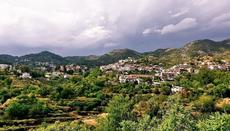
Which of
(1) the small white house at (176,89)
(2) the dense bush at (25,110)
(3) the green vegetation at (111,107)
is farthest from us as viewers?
(1) the small white house at (176,89)

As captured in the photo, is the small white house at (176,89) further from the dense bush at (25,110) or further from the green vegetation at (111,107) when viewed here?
the dense bush at (25,110)

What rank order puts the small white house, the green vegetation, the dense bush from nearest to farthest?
the green vegetation
the dense bush
the small white house

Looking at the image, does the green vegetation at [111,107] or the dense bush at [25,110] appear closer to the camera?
the green vegetation at [111,107]

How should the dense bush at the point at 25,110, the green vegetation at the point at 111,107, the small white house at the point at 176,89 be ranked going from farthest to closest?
1. the small white house at the point at 176,89
2. the dense bush at the point at 25,110
3. the green vegetation at the point at 111,107

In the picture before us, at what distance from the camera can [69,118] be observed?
408 feet

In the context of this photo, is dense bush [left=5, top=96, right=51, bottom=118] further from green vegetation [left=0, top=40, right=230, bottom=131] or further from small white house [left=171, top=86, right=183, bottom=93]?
small white house [left=171, top=86, right=183, bottom=93]

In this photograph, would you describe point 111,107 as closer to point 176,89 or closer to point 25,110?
point 25,110

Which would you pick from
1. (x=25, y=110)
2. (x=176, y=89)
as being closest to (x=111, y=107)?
(x=25, y=110)

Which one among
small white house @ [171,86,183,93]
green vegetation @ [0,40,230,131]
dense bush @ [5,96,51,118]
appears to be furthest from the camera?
small white house @ [171,86,183,93]

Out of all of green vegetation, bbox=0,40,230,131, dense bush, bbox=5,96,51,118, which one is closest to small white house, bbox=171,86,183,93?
green vegetation, bbox=0,40,230,131

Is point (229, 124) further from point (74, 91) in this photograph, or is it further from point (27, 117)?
point (74, 91)

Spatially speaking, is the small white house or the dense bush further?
the small white house

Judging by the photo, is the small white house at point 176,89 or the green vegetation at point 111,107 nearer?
the green vegetation at point 111,107

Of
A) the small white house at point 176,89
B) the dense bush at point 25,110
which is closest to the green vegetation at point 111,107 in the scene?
the dense bush at point 25,110
